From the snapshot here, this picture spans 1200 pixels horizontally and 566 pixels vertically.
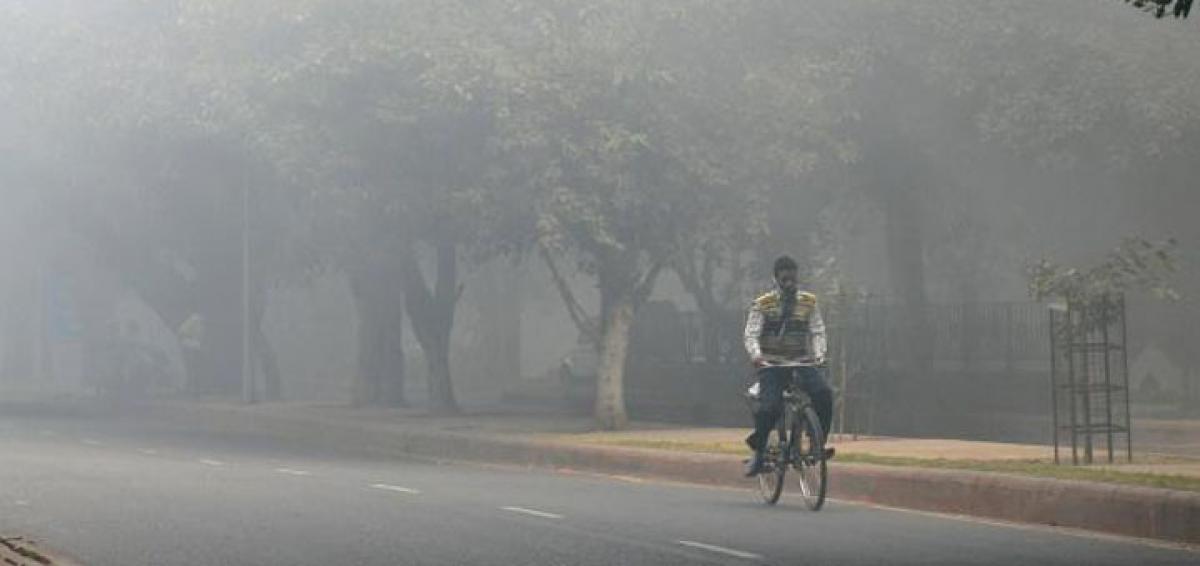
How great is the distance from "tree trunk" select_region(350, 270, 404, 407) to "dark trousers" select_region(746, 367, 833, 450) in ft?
68.8

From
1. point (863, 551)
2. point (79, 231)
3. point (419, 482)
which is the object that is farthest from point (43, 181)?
point (863, 551)

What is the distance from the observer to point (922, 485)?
1922 cm

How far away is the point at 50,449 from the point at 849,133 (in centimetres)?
1545

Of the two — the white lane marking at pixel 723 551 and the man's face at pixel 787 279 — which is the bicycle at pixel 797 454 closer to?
the man's face at pixel 787 279

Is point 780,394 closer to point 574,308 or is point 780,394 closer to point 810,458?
point 810,458

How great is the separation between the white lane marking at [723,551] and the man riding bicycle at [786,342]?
3513 mm

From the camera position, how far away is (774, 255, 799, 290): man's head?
1858cm

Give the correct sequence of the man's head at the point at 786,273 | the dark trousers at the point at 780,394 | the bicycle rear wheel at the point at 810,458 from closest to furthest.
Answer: the bicycle rear wheel at the point at 810,458 < the man's head at the point at 786,273 < the dark trousers at the point at 780,394

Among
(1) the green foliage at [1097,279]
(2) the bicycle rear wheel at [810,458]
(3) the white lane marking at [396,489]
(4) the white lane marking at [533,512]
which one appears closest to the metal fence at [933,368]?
(1) the green foliage at [1097,279]

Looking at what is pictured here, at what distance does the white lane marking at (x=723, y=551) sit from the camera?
47.3 ft

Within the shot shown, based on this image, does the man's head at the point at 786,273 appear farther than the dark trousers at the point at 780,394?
No

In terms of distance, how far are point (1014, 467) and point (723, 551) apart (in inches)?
229

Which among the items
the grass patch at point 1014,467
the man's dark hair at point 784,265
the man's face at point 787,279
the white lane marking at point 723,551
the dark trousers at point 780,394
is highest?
the man's dark hair at point 784,265

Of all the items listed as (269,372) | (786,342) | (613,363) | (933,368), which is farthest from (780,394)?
(269,372)
